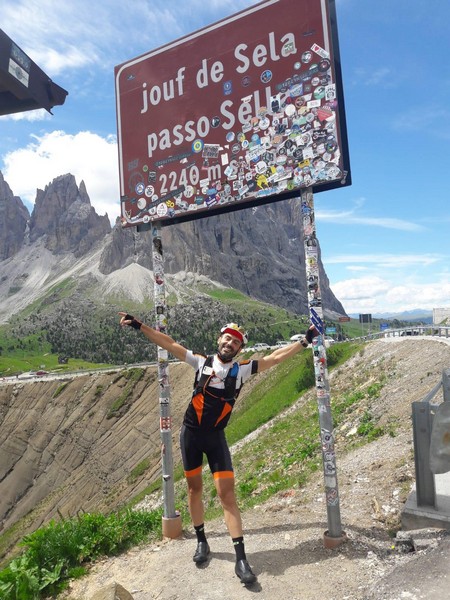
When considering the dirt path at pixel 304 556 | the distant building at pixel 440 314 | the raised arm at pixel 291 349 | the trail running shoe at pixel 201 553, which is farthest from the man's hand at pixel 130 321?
the distant building at pixel 440 314

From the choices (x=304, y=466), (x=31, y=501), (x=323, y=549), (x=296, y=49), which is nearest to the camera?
(x=323, y=549)

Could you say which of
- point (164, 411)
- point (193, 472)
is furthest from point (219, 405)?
point (164, 411)

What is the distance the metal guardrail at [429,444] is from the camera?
5312mm

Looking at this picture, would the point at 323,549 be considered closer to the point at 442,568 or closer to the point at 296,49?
the point at 442,568

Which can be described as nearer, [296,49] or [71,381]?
[296,49]

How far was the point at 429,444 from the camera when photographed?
5.68 m

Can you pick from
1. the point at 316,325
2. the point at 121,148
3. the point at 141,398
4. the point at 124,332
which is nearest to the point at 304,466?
the point at 316,325

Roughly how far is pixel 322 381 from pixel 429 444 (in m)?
1.55

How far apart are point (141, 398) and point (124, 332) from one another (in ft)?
393

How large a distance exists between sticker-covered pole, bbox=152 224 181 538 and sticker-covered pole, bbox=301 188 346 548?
2526 mm

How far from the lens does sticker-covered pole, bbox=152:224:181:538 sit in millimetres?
7020

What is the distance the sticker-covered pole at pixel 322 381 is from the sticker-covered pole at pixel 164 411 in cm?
253

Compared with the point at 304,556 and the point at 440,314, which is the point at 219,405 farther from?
the point at 440,314

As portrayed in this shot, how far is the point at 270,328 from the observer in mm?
175750
